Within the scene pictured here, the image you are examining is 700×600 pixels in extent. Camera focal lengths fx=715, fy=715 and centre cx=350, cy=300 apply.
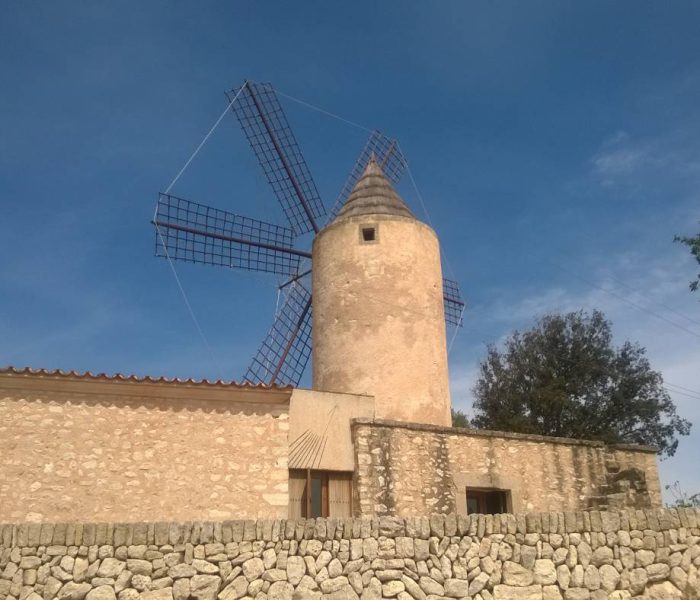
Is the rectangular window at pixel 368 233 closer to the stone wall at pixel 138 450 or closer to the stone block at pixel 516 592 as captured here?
the stone wall at pixel 138 450

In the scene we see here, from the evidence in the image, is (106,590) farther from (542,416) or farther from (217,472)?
(542,416)

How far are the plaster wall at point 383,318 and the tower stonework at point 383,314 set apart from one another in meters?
0.02

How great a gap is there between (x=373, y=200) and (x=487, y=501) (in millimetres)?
6407

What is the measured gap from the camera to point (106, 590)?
6.18 meters

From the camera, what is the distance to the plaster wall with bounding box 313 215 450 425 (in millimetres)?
12656

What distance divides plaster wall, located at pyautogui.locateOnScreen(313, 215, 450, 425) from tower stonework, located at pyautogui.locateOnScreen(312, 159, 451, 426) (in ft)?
0.06

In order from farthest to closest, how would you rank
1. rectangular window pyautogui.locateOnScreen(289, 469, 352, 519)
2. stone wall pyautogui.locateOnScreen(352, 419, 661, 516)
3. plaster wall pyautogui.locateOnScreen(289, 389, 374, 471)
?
stone wall pyautogui.locateOnScreen(352, 419, 661, 516), plaster wall pyautogui.locateOnScreen(289, 389, 374, 471), rectangular window pyautogui.locateOnScreen(289, 469, 352, 519)

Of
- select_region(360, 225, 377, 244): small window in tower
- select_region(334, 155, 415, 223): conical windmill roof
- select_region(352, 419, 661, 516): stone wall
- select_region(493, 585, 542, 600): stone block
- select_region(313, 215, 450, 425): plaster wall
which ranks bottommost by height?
select_region(493, 585, 542, 600): stone block

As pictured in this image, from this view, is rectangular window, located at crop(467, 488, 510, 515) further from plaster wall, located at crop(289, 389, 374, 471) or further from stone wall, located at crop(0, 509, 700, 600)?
stone wall, located at crop(0, 509, 700, 600)

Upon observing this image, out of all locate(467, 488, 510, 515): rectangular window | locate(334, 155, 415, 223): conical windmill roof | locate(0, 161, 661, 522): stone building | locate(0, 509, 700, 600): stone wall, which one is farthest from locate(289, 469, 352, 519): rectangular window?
locate(334, 155, 415, 223): conical windmill roof

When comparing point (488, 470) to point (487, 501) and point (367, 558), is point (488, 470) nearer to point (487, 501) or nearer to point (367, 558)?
point (487, 501)

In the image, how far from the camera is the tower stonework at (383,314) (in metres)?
12.7

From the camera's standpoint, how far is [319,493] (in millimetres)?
10469

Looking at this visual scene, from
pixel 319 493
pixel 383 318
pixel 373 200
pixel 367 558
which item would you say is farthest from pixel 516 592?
pixel 373 200
